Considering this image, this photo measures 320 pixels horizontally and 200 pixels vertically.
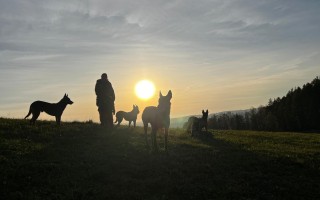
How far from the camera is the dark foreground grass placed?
46.4 ft

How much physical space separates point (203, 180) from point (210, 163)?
347cm

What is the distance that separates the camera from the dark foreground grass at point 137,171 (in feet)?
46.4

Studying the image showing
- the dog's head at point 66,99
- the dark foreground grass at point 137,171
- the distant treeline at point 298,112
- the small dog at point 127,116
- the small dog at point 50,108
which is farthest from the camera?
the distant treeline at point 298,112

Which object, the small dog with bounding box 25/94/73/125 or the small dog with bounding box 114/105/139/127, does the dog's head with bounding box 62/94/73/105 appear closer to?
the small dog with bounding box 25/94/73/125

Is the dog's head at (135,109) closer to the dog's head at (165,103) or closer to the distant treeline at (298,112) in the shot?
the dog's head at (165,103)

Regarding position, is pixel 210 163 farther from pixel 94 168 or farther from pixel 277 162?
pixel 94 168

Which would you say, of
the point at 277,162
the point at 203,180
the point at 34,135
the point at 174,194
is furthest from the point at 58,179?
the point at 277,162

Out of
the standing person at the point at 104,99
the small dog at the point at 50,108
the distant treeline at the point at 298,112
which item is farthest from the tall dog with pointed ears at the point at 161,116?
the distant treeline at the point at 298,112

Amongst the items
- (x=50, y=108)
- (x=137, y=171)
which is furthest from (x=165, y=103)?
(x=50, y=108)

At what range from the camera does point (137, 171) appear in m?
17.0

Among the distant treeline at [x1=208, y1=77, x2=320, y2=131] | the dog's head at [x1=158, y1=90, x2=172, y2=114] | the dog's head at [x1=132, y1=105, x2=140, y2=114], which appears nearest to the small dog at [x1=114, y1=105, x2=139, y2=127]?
the dog's head at [x1=132, y1=105, x2=140, y2=114]

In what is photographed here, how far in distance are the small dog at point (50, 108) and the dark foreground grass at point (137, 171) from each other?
401cm

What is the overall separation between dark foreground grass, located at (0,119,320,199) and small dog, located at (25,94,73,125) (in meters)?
4.01

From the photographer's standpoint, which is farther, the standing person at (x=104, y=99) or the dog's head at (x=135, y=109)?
the dog's head at (x=135, y=109)
